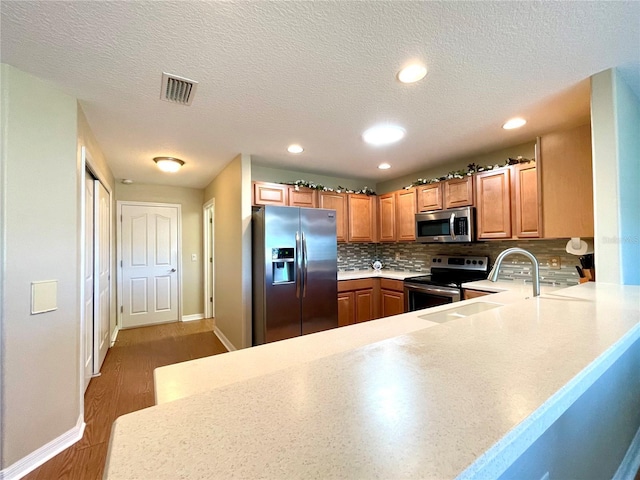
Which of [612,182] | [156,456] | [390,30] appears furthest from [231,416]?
[612,182]

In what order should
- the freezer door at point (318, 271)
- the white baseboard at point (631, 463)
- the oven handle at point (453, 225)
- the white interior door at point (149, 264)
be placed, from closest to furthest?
the white baseboard at point (631, 463), the freezer door at point (318, 271), the oven handle at point (453, 225), the white interior door at point (149, 264)

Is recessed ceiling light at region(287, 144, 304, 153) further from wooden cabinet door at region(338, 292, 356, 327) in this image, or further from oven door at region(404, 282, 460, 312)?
oven door at region(404, 282, 460, 312)

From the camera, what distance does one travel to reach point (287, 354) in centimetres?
108

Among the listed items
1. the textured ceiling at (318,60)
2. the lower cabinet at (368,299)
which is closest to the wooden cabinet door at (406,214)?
the lower cabinet at (368,299)

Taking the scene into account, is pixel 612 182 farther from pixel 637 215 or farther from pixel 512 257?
pixel 512 257

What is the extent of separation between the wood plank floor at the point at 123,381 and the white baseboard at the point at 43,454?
33 millimetres

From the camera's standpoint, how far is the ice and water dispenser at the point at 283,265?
9.52 ft

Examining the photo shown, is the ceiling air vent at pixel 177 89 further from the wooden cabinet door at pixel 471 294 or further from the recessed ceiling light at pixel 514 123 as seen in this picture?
the wooden cabinet door at pixel 471 294

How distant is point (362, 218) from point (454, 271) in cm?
143

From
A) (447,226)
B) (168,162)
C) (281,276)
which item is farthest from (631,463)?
(168,162)

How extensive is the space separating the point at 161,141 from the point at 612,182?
3.45 m

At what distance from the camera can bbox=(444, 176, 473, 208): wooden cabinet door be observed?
3125mm

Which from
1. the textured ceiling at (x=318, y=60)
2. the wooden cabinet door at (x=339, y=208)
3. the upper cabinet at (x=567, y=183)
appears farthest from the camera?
the wooden cabinet door at (x=339, y=208)

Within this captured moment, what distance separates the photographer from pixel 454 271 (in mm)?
3521
